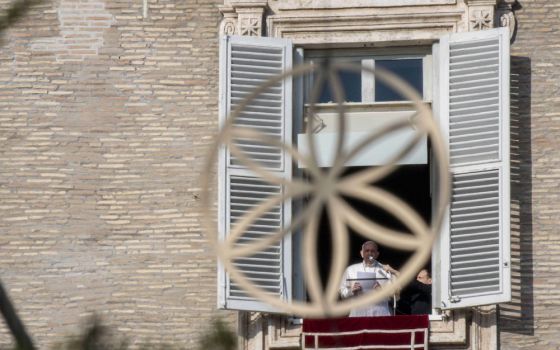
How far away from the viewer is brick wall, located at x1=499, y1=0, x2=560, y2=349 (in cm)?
2477

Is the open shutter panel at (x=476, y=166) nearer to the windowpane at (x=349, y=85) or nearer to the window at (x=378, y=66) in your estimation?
the window at (x=378, y=66)

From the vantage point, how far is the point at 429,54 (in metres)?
25.4

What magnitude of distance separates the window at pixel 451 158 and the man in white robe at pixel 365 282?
15.9 inches

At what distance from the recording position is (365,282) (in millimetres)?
25031

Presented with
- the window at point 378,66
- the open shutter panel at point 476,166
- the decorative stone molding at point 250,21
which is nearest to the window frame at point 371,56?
the window at point 378,66

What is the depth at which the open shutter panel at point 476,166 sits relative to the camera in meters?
24.7

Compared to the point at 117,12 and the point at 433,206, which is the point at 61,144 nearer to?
the point at 117,12

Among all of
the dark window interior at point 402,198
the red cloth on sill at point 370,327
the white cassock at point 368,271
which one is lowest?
the red cloth on sill at point 370,327

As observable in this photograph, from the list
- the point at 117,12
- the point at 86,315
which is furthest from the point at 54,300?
the point at 117,12

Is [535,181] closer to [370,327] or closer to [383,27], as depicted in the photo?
[383,27]

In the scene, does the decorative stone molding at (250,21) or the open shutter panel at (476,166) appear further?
the decorative stone molding at (250,21)

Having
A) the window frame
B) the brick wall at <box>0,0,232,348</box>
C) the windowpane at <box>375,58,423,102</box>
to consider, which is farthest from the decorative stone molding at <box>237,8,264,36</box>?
the windowpane at <box>375,58,423,102</box>

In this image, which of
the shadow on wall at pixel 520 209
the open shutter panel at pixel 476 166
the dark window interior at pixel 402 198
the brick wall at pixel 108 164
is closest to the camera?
the open shutter panel at pixel 476 166

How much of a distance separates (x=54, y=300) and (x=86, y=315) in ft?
1.19
